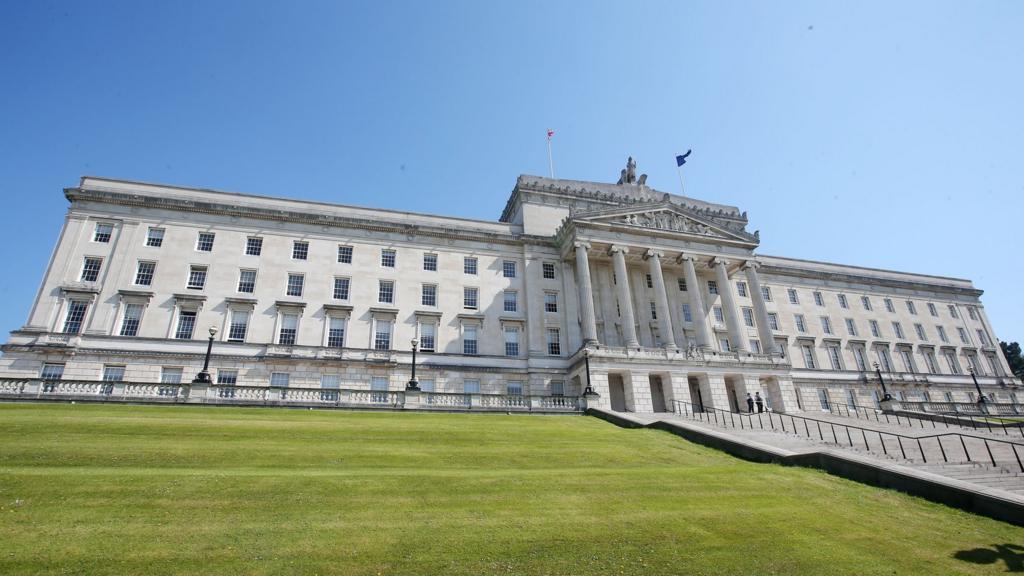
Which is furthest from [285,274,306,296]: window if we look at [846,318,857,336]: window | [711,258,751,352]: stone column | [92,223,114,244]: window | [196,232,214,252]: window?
[846,318,857,336]: window

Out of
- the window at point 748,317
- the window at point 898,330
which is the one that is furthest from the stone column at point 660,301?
the window at point 898,330

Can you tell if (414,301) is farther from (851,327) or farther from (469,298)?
(851,327)

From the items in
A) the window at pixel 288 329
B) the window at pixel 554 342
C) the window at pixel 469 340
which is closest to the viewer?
the window at pixel 288 329

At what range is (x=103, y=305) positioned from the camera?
35844mm

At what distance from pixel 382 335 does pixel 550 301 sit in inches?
571

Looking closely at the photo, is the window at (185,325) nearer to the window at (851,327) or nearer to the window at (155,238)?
the window at (155,238)

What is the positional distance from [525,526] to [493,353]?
31.3 m

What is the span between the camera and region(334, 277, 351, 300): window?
40.9 meters

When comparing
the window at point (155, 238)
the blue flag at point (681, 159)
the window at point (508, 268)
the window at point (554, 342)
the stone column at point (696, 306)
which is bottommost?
the window at point (554, 342)

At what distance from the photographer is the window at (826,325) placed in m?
56.2

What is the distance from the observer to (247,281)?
39.6 metres

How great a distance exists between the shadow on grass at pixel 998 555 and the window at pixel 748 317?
43737 millimetres

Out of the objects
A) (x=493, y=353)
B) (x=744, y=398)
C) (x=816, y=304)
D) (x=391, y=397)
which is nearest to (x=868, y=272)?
(x=816, y=304)

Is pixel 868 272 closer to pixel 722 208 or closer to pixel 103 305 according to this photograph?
pixel 722 208
